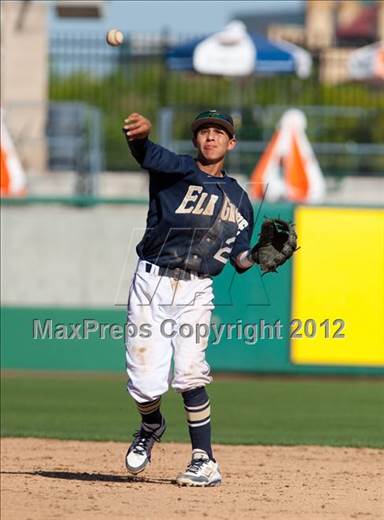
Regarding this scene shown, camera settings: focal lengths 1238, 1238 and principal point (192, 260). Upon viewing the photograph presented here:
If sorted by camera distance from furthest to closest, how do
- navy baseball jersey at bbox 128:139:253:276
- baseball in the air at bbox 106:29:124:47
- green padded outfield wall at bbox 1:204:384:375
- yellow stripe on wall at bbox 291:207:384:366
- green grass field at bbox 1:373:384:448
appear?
green padded outfield wall at bbox 1:204:384:375 < yellow stripe on wall at bbox 291:207:384:366 < green grass field at bbox 1:373:384:448 < baseball in the air at bbox 106:29:124:47 < navy baseball jersey at bbox 128:139:253:276

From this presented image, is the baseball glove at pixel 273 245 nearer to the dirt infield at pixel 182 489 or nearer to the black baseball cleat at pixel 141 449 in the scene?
the black baseball cleat at pixel 141 449

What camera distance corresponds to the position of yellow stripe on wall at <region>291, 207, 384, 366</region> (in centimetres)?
1283

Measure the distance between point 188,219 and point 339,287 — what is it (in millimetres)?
6534

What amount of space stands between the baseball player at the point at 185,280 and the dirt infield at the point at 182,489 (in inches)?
12.6

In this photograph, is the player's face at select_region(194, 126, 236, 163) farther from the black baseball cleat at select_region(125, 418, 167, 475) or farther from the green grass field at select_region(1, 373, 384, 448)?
the green grass field at select_region(1, 373, 384, 448)

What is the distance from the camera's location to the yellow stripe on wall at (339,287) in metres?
12.8

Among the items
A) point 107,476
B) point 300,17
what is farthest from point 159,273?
point 300,17

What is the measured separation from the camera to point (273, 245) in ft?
22.5

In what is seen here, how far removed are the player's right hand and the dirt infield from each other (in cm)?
184

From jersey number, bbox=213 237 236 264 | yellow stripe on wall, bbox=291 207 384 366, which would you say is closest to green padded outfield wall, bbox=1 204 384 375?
yellow stripe on wall, bbox=291 207 384 366

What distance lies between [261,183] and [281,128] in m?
1.20

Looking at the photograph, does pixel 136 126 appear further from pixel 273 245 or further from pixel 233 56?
pixel 233 56

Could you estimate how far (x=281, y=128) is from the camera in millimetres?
16641

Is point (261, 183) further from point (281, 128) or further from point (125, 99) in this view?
point (125, 99)
